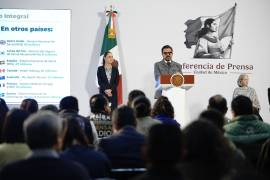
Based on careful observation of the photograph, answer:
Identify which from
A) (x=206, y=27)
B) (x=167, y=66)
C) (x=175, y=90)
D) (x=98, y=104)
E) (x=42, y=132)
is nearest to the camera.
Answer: (x=42, y=132)

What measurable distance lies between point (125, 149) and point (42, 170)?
1347mm

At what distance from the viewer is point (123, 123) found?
3582 millimetres

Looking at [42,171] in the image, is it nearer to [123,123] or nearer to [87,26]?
[123,123]

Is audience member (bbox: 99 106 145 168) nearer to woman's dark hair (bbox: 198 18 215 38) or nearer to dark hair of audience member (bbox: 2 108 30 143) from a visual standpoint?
dark hair of audience member (bbox: 2 108 30 143)

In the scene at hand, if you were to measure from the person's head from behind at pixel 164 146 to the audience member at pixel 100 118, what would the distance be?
2828 millimetres

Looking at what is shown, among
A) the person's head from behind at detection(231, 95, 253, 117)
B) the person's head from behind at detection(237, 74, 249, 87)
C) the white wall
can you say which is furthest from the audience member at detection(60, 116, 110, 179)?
the white wall

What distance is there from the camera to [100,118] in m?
4.94

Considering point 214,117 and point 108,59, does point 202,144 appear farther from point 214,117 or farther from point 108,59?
point 108,59

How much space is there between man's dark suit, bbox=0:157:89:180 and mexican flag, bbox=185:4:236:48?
7143 millimetres

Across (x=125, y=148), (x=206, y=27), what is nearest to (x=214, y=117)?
(x=125, y=148)

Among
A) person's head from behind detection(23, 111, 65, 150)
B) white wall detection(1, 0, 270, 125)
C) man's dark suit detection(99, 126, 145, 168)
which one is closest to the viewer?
person's head from behind detection(23, 111, 65, 150)

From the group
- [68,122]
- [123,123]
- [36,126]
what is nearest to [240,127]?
[123,123]

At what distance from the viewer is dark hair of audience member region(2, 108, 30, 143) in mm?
3047

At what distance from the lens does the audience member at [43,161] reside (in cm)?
217
